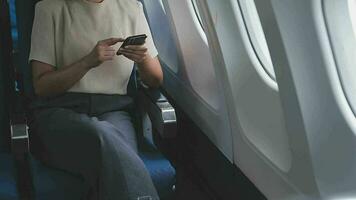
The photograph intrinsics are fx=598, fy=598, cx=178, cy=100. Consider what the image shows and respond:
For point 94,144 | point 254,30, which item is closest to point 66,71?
point 94,144

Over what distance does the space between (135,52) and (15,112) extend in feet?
1.91

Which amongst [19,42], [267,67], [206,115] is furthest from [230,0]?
[19,42]

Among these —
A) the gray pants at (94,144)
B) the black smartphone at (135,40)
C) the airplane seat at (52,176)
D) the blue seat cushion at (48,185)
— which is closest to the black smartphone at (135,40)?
the black smartphone at (135,40)

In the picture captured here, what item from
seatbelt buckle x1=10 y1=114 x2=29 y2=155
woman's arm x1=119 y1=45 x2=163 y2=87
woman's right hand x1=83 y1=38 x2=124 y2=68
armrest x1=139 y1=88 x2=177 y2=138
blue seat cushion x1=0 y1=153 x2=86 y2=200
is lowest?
blue seat cushion x1=0 y1=153 x2=86 y2=200

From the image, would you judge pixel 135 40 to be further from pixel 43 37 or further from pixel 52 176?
pixel 52 176

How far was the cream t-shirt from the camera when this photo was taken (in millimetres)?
2691

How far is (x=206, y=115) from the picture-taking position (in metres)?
3.29

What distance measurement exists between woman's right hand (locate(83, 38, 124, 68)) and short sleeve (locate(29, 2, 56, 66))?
18 centimetres

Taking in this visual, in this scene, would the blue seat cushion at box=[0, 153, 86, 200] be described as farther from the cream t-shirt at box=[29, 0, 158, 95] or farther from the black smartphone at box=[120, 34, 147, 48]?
the black smartphone at box=[120, 34, 147, 48]

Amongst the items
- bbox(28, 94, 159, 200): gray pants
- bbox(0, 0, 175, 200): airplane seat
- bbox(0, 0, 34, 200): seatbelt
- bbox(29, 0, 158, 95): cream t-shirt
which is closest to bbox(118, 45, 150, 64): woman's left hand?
bbox(29, 0, 158, 95): cream t-shirt

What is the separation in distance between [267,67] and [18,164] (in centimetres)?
117

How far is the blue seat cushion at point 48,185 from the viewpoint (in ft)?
7.56

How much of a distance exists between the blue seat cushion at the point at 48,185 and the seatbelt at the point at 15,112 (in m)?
0.04

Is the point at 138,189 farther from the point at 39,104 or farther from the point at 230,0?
the point at 230,0
